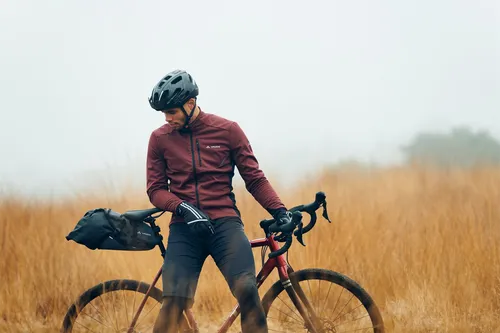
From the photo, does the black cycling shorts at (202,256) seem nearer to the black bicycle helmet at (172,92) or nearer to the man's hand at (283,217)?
the man's hand at (283,217)

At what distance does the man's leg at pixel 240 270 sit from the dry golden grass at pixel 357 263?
160 cm

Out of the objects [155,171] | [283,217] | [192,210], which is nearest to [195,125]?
[155,171]

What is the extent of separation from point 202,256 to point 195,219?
325 mm

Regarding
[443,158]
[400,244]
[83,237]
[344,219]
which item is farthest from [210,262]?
[443,158]

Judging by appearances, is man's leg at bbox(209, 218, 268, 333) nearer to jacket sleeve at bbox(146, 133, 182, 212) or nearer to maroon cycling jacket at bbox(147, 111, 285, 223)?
maroon cycling jacket at bbox(147, 111, 285, 223)

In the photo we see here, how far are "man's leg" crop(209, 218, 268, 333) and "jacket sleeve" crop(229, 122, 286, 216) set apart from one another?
11.3 inches

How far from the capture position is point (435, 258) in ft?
22.7

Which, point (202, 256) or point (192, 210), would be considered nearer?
point (192, 210)

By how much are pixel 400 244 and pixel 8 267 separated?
12.6ft

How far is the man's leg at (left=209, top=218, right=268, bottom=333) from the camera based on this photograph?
171 inches

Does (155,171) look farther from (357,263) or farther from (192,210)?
(357,263)

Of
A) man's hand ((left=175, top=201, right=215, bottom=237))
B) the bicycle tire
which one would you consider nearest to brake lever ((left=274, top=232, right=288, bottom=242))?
man's hand ((left=175, top=201, right=215, bottom=237))

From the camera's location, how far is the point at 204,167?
457 cm

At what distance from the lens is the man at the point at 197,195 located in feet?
14.5
